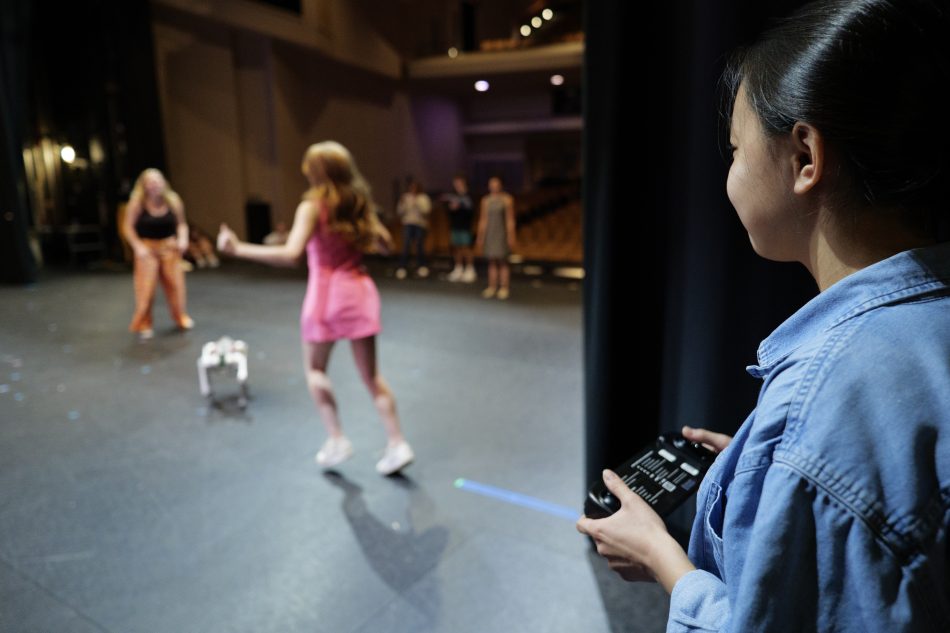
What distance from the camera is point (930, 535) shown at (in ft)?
1.81

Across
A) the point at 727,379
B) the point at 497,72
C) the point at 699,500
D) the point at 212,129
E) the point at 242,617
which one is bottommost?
the point at 242,617

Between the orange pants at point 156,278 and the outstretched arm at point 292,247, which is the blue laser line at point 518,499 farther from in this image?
the orange pants at point 156,278

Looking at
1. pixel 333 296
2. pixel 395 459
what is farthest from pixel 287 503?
pixel 333 296

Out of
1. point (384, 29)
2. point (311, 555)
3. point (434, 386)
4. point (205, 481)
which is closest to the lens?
point (311, 555)

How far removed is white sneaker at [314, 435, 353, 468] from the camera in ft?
9.80

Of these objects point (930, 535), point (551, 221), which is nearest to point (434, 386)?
point (930, 535)

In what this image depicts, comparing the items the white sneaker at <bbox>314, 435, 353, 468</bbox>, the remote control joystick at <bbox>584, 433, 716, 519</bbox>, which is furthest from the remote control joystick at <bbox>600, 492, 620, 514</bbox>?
the white sneaker at <bbox>314, 435, 353, 468</bbox>

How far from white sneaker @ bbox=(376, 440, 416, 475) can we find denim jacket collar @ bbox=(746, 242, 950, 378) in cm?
248

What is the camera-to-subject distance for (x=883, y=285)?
61 cm

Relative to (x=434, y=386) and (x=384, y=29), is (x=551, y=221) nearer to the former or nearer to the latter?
(x=384, y=29)

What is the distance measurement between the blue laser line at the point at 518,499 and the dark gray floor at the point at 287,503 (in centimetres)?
6

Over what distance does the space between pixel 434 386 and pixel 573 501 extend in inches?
69.7

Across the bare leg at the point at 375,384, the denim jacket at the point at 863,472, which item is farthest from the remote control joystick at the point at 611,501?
the bare leg at the point at 375,384

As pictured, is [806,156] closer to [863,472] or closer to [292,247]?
[863,472]
